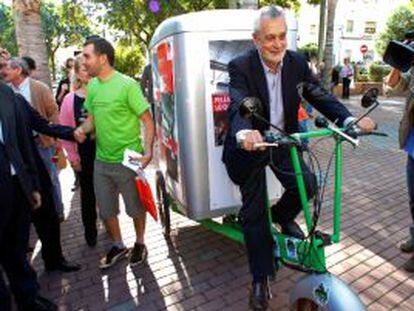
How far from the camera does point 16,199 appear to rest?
3021 millimetres

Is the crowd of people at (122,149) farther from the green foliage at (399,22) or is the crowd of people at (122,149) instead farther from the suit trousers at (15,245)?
the green foliage at (399,22)

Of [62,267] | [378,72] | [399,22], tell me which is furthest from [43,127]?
[399,22]

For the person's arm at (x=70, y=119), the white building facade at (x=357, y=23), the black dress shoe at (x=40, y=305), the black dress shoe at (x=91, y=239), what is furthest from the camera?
the white building facade at (x=357, y=23)

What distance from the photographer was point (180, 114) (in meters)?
3.60

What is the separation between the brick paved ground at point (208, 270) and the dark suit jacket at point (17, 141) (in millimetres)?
1150

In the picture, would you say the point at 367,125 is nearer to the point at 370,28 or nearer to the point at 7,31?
the point at 7,31

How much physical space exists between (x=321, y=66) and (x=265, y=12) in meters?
14.7

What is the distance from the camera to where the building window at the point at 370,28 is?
52.8 metres

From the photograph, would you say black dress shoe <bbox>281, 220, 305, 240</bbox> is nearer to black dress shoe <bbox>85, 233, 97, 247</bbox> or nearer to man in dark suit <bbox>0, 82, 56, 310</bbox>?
man in dark suit <bbox>0, 82, 56, 310</bbox>

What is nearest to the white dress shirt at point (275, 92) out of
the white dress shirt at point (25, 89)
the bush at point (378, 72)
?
the white dress shirt at point (25, 89)

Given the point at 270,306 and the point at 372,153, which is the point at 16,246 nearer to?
the point at 270,306

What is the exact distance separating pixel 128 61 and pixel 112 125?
74.6 feet

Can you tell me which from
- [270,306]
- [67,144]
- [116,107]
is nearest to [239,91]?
[116,107]

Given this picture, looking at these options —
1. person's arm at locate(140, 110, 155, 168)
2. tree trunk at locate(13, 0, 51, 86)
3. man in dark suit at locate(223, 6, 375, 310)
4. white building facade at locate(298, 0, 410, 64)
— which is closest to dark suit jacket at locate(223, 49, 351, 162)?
man in dark suit at locate(223, 6, 375, 310)
